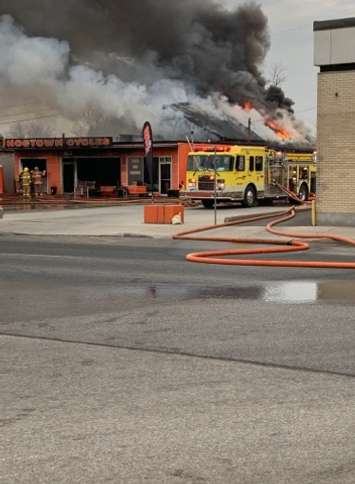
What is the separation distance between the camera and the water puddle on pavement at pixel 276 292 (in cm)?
832

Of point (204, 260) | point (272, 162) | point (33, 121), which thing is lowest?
point (204, 260)

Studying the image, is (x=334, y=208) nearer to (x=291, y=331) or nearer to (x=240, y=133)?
(x=291, y=331)

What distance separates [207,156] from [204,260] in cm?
1696

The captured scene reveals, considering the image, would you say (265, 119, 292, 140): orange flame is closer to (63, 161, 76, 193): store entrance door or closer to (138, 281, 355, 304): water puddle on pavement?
(63, 161, 76, 193): store entrance door

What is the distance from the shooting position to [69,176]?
156 ft

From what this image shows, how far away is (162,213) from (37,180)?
24.3 meters

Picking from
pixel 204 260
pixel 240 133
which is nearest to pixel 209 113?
pixel 240 133

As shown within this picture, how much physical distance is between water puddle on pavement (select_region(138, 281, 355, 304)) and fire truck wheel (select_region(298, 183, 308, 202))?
2380 centimetres

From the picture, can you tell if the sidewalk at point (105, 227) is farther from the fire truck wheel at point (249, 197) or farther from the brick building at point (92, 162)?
the brick building at point (92, 162)

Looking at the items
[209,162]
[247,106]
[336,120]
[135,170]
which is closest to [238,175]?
[209,162]

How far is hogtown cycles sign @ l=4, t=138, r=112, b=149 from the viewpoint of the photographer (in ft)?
146

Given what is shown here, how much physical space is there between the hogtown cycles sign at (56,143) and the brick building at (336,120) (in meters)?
26.5

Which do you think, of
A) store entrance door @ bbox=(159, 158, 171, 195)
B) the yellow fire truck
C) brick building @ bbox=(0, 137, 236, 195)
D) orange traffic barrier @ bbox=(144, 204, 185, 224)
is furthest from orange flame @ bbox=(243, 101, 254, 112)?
orange traffic barrier @ bbox=(144, 204, 185, 224)

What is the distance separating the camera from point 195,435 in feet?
12.8
